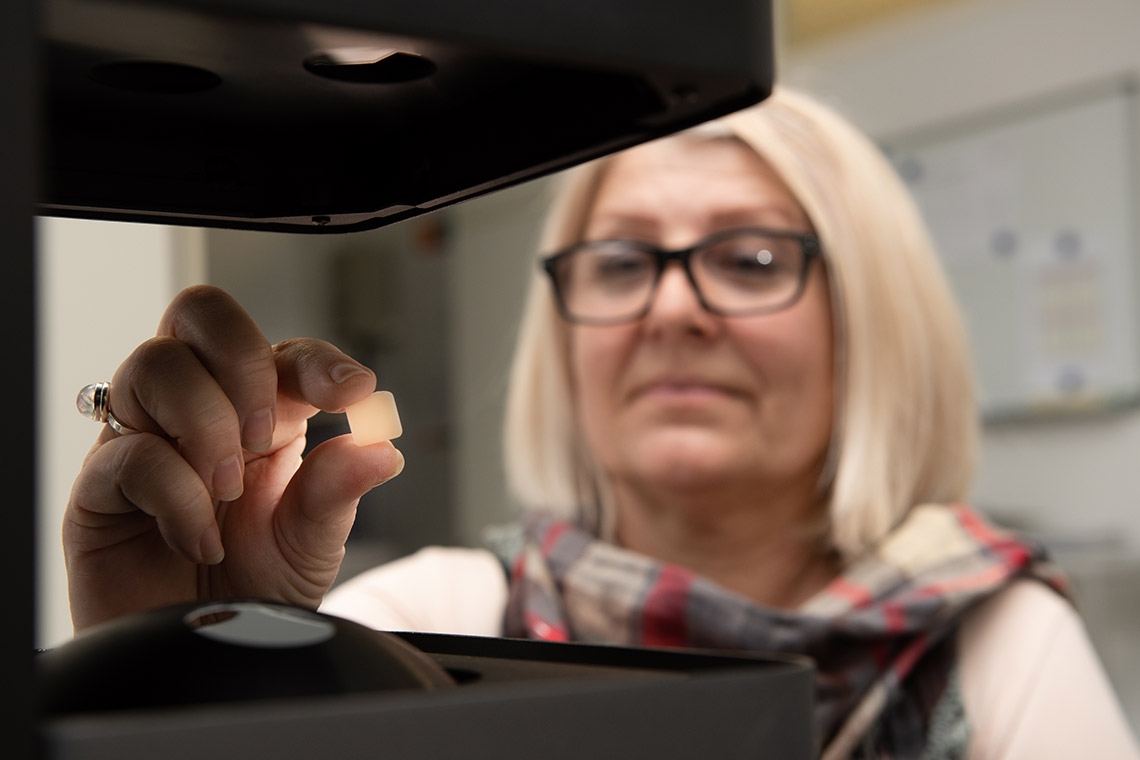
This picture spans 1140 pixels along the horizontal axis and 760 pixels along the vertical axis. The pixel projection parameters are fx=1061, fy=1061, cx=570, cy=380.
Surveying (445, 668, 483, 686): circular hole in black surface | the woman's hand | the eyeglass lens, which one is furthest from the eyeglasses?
(445, 668, 483, 686): circular hole in black surface

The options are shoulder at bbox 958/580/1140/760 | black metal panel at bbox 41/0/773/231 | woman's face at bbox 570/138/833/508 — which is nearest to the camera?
black metal panel at bbox 41/0/773/231

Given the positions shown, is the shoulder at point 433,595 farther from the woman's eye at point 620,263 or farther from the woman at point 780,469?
the woman's eye at point 620,263

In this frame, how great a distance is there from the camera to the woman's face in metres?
1.06

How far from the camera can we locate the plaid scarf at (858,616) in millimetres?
1009

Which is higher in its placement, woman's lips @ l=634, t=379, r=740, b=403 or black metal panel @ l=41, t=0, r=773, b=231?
black metal panel @ l=41, t=0, r=773, b=231

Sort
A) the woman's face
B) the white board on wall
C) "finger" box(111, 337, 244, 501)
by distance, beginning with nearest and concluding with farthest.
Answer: "finger" box(111, 337, 244, 501) → the woman's face → the white board on wall

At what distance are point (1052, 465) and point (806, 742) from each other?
7.88 feet

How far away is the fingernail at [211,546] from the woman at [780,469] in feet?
1.99

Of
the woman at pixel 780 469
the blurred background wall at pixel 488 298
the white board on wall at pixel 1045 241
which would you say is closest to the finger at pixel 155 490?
the blurred background wall at pixel 488 298

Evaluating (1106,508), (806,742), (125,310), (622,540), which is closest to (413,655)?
(806,742)

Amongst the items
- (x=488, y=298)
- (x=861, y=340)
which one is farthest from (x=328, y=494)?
(x=488, y=298)

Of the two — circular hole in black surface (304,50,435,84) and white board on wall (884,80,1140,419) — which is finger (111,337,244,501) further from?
white board on wall (884,80,1140,419)

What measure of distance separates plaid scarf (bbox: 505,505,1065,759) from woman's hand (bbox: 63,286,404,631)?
0.65 m

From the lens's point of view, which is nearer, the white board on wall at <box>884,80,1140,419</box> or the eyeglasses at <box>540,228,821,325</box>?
the eyeglasses at <box>540,228,821,325</box>
